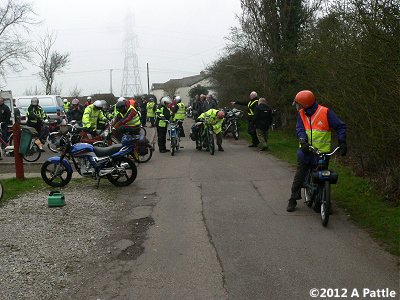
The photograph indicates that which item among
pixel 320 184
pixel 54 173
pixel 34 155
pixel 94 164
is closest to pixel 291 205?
pixel 320 184

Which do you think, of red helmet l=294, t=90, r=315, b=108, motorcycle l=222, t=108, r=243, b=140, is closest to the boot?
red helmet l=294, t=90, r=315, b=108

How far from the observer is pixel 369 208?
767cm

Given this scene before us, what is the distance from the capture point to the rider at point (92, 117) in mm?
14812

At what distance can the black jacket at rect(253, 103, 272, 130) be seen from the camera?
52.1ft

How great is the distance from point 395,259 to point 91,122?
11.2 metres

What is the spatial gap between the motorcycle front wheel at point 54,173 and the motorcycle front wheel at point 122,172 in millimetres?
1020

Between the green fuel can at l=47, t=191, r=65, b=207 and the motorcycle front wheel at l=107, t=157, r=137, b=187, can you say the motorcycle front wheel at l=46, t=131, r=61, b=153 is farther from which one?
the green fuel can at l=47, t=191, r=65, b=207

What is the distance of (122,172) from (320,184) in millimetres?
4727

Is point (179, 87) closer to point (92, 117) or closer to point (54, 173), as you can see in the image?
point (92, 117)

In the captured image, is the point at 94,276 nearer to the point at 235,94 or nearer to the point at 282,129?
the point at 282,129

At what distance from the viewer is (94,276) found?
5227mm

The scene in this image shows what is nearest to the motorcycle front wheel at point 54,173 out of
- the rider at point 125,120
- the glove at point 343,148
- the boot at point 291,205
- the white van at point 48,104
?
the rider at point 125,120

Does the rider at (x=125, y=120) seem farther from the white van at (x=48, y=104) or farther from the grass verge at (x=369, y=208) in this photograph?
the white van at (x=48, y=104)

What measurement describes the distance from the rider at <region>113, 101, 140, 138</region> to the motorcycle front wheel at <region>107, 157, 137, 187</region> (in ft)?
10.3
